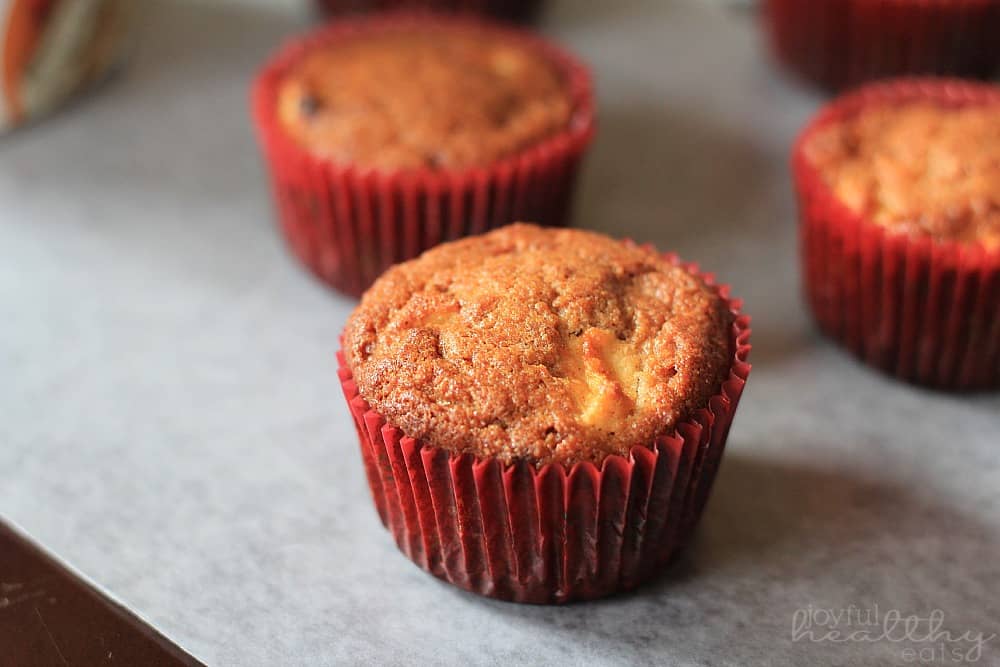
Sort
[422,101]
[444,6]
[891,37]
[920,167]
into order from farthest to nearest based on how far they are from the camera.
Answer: [444,6] → [891,37] → [422,101] → [920,167]

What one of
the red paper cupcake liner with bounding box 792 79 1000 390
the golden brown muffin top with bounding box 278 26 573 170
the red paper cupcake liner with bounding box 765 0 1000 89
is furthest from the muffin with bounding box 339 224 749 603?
the red paper cupcake liner with bounding box 765 0 1000 89

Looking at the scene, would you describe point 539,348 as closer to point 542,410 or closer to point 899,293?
point 542,410

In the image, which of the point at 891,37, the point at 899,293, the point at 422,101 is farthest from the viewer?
the point at 891,37

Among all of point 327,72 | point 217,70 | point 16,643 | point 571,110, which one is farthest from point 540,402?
point 217,70

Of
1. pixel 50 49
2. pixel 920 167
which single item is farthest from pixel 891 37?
pixel 50 49

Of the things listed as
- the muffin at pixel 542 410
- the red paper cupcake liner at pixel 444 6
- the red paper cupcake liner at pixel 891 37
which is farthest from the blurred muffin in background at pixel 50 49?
the red paper cupcake liner at pixel 891 37

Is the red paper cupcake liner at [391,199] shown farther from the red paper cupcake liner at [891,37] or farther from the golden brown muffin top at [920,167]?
the red paper cupcake liner at [891,37]

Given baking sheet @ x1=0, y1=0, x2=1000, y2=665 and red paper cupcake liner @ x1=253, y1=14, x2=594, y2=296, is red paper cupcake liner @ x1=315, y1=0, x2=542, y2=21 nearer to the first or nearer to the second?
baking sheet @ x1=0, y1=0, x2=1000, y2=665
